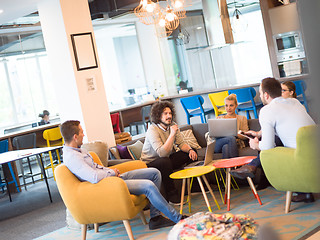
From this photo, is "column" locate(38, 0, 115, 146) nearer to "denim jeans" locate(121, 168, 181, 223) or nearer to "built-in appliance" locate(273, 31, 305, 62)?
"denim jeans" locate(121, 168, 181, 223)

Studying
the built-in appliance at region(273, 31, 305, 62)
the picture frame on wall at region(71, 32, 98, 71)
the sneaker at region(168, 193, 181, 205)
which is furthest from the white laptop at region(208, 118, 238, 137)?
the built-in appliance at region(273, 31, 305, 62)

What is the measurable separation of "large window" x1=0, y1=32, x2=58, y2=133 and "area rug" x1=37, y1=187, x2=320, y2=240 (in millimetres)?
8200

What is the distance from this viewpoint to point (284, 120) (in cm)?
398

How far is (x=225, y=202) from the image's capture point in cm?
475

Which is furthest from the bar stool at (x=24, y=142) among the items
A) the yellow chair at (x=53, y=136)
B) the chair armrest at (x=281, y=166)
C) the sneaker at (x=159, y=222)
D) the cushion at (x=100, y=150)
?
the chair armrest at (x=281, y=166)

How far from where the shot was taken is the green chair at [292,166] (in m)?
3.64

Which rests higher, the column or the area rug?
the column

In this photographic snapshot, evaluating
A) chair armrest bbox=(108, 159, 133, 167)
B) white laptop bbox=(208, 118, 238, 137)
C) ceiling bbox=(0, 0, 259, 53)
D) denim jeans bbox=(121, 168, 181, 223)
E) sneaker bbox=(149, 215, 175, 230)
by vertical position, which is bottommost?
sneaker bbox=(149, 215, 175, 230)

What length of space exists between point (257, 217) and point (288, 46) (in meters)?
6.19

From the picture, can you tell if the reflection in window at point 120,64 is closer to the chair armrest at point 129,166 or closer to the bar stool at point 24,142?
the bar stool at point 24,142

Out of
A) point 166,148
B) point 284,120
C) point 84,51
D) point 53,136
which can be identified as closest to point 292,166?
point 284,120

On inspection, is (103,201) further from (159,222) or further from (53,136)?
(53,136)

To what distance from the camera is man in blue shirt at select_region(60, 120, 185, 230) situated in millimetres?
4098

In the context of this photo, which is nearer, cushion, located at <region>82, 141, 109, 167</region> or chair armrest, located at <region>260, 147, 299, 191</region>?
chair armrest, located at <region>260, 147, 299, 191</region>
